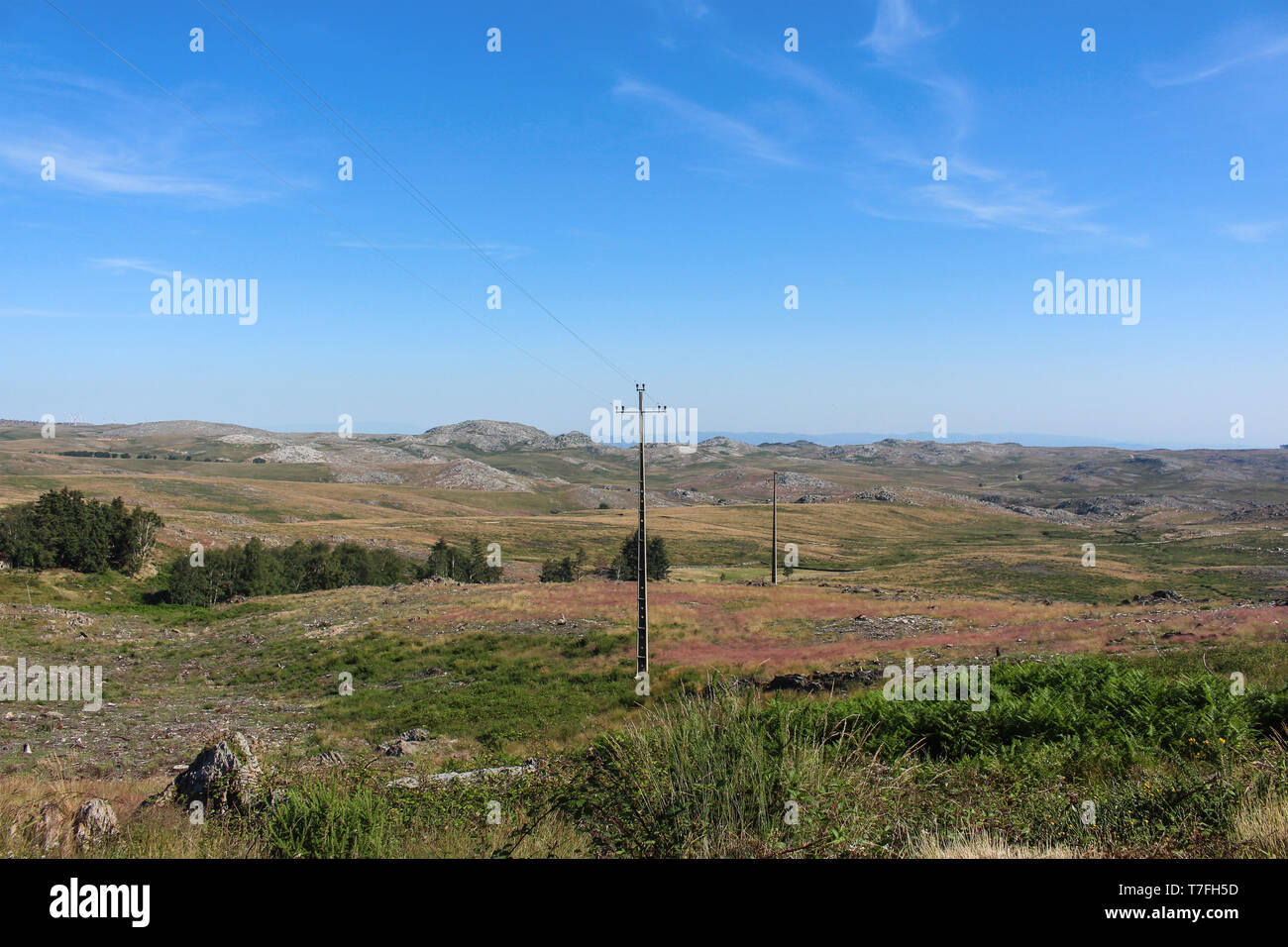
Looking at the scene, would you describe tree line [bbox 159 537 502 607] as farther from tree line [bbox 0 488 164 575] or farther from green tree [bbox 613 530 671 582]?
green tree [bbox 613 530 671 582]

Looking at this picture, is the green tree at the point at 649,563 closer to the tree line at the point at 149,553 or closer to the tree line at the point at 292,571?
the tree line at the point at 292,571

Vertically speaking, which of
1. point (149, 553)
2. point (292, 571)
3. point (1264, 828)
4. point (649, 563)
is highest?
point (1264, 828)

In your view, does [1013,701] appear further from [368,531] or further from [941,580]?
[368,531]

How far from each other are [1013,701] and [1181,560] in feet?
349

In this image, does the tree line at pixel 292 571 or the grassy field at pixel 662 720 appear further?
the tree line at pixel 292 571

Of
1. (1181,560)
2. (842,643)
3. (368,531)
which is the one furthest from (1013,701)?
(1181,560)

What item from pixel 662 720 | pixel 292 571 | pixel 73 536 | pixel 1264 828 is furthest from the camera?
pixel 292 571

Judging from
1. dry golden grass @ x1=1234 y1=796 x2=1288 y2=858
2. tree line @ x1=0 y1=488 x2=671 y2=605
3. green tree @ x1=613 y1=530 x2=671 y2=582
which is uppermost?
dry golden grass @ x1=1234 y1=796 x2=1288 y2=858

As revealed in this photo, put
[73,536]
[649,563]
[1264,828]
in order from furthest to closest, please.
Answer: [649,563], [73,536], [1264,828]

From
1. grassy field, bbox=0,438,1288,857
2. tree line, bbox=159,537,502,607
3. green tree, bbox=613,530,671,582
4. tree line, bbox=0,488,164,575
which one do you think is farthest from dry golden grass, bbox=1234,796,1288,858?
tree line, bbox=0,488,164,575

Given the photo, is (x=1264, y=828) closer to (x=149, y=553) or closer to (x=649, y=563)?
(x=649, y=563)

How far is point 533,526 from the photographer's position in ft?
379

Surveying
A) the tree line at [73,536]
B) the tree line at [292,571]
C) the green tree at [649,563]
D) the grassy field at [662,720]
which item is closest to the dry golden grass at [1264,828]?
the grassy field at [662,720]

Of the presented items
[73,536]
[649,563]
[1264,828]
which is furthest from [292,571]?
[1264,828]
